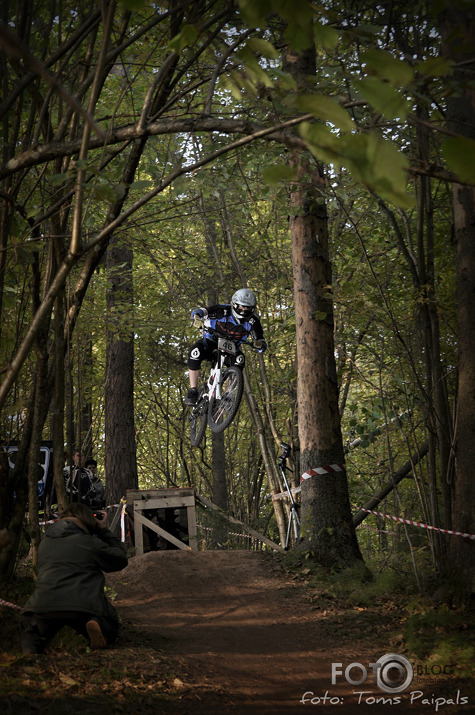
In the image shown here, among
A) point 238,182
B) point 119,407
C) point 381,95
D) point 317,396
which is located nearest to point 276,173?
point 381,95

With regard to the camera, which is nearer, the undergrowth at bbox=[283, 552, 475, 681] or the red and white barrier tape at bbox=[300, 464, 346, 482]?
the undergrowth at bbox=[283, 552, 475, 681]

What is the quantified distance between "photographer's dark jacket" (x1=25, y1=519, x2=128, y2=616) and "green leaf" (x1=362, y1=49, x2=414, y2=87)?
12.7ft

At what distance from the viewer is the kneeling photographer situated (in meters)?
4.27

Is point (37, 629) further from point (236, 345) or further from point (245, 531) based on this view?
point (245, 531)

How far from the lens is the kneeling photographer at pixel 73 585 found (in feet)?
14.0

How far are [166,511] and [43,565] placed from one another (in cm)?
769

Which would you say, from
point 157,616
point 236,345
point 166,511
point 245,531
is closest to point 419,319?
point 236,345

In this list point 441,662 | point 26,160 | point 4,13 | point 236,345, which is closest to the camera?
point 26,160

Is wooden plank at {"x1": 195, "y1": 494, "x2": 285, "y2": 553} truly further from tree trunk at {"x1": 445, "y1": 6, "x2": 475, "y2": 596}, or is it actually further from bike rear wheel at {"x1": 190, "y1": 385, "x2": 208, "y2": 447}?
tree trunk at {"x1": 445, "y1": 6, "x2": 475, "y2": 596}

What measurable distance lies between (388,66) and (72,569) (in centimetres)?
394

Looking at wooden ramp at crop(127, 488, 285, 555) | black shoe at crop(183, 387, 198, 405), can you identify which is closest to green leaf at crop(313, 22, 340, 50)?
→ black shoe at crop(183, 387, 198, 405)

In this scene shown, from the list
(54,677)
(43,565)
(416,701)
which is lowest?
(416,701)

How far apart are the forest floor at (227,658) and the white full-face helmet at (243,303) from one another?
3334mm

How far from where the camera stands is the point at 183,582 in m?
7.55
